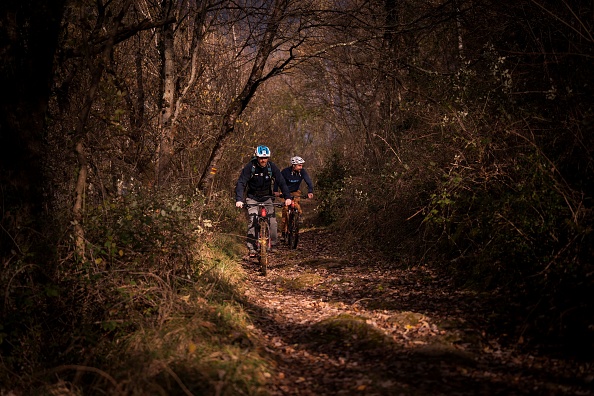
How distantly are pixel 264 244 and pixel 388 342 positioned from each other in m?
4.50

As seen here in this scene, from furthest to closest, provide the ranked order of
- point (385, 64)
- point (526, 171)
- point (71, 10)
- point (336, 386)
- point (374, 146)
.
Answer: point (374, 146) → point (385, 64) → point (71, 10) → point (526, 171) → point (336, 386)

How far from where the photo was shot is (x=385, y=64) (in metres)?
12.6

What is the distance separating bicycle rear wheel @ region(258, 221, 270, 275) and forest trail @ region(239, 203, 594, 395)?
363 millimetres

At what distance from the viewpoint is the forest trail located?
4613 mm

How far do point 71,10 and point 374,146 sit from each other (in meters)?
8.62

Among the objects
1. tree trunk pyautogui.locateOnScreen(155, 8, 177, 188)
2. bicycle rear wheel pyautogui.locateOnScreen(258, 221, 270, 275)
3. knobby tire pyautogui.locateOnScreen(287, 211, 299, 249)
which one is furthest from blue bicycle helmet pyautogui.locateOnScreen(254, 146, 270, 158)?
knobby tire pyautogui.locateOnScreen(287, 211, 299, 249)

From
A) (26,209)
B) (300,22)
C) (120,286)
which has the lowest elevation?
(120,286)

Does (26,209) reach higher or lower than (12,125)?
lower

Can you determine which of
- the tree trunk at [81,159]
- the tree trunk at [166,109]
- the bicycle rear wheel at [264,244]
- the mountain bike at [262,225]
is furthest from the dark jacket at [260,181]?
the tree trunk at [81,159]

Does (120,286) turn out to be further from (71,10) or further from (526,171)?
(526,171)

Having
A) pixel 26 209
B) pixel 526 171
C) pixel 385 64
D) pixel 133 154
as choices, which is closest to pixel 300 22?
pixel 385 64

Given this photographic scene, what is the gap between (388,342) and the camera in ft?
19.1

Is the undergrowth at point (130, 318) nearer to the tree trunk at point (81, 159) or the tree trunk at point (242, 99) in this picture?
the tree trunk at point (81, 159)

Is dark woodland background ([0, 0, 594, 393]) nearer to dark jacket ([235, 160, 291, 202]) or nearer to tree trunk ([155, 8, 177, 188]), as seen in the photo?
tree trunk ([155, 8, 177, 188])
